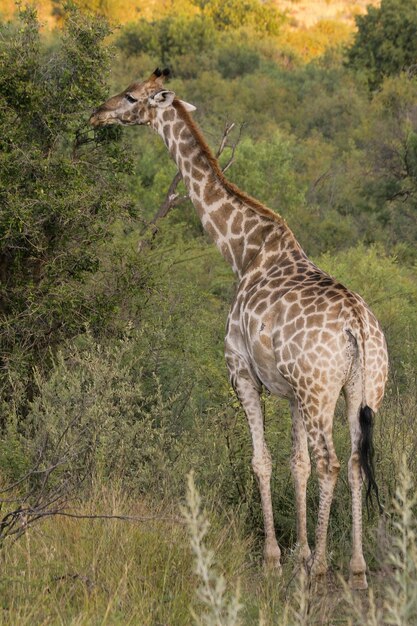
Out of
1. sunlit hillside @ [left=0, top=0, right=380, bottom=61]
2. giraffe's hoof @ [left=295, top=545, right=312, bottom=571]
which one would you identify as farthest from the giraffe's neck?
sunlit hillside @ [left=0, top=0, right=380, bottom=61]

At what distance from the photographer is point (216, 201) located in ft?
24.2

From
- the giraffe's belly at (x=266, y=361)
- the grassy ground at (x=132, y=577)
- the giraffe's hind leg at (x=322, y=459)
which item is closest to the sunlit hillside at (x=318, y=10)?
the giraffe's belly at (x=266, y=361)

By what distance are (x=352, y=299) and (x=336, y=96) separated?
28542 millimetres

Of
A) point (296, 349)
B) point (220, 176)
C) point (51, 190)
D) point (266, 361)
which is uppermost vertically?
point (220, 176)

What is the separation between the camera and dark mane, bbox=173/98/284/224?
7121 mm

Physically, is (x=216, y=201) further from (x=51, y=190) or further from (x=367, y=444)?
(x=367, y=444)

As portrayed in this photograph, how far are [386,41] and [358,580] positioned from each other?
101ft

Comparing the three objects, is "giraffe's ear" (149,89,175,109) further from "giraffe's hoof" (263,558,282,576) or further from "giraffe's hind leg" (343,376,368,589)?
"giraffe's hoof" (263,558,282,576)

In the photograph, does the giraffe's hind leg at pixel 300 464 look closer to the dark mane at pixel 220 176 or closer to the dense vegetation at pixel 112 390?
the dense vegetation at pixel 112 390

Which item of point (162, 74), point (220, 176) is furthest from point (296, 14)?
point (220, 176)

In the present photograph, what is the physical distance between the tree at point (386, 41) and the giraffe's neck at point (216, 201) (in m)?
26.5

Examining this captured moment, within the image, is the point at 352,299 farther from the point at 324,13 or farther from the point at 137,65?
the point at 324,13

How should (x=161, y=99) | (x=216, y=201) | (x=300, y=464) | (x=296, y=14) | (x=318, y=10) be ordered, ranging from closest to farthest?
(x=300, y=464)
(x=216, y=201)
(x=161, y=99)
(x=296, y=14)
(x=318, y=10)

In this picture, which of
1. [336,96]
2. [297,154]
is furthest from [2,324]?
[336,96]
